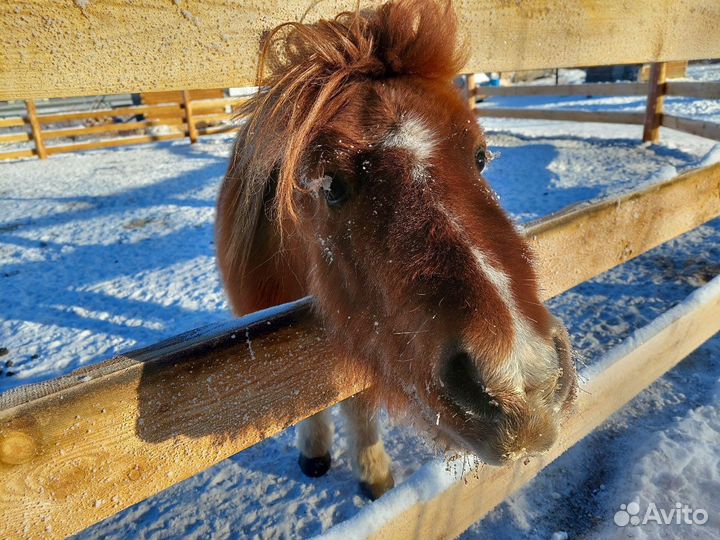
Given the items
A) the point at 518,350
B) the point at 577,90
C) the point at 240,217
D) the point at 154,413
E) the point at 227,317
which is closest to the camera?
the point at 518,350

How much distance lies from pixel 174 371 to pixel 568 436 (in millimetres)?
1720

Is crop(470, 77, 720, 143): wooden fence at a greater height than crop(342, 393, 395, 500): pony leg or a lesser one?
greater

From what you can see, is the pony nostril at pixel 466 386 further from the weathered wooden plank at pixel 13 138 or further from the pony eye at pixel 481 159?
the weathered wooden plank at pixel 13 138

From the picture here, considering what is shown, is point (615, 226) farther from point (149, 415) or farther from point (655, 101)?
point (655, 101)

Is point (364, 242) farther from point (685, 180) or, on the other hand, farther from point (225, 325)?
A: point (685, 180)

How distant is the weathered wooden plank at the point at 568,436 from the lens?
4.74ft

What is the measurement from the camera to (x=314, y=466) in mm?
2648

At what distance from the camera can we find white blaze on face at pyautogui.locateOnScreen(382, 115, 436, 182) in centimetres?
123

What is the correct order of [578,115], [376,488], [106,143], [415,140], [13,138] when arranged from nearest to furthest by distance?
[415,140] < [376,488] < [578,115] < [13,138] < [106,143]

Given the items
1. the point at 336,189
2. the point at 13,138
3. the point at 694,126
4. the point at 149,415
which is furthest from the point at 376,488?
the point at 13,138

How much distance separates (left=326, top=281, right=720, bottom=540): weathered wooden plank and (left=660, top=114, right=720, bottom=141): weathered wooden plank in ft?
19.9


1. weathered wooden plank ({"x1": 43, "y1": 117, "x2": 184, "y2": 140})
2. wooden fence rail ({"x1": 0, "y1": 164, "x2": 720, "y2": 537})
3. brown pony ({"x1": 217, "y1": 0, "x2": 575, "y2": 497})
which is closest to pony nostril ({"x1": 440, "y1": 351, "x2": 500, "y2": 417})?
brown pony ({"x1": 217, "y1": 0, "x2": 575, "y2": 497})
